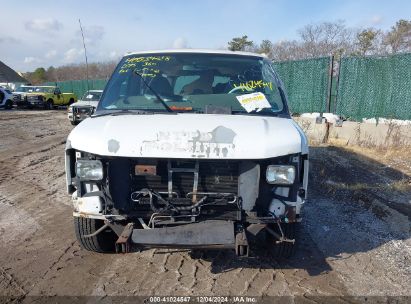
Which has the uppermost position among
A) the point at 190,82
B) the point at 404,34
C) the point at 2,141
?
the point at 404,34

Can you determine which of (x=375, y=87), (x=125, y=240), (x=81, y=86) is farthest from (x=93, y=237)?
(x=81, y=86)

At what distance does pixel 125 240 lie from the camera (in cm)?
307

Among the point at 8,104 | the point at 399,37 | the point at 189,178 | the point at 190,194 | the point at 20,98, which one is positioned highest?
the point at 399,37

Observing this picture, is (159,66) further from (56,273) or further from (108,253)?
(56,273)

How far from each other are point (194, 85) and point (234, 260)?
1.87 m

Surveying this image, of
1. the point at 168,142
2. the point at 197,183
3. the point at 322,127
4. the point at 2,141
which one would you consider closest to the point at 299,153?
the point at 197,183

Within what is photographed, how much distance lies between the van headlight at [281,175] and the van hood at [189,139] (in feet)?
0.44

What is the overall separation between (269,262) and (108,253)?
162 cm

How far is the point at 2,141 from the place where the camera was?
1195 cm

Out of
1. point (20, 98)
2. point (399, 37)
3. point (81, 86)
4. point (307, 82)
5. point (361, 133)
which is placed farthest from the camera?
point (81, 86)

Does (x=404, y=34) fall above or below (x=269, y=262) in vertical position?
above

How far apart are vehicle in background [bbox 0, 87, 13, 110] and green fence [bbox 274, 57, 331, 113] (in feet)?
71.9

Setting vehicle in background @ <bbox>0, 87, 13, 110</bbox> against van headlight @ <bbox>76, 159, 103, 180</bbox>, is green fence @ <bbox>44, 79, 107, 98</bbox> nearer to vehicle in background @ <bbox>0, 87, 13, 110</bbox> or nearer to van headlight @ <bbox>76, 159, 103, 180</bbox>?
vehicle in background @ <bbox>0, 87, 13, 110</bbox>

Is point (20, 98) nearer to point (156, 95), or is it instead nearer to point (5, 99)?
point (5, 99)
